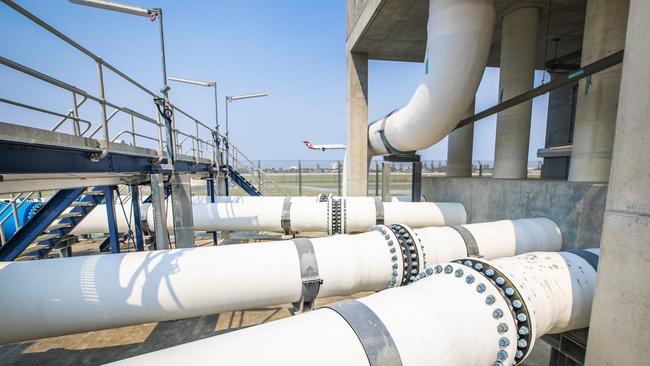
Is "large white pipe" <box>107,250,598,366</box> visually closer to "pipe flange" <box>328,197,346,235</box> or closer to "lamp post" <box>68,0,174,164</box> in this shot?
"lamp post" <box>68,0,174,164</box>

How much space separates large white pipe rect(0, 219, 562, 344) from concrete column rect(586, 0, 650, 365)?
1601 mm

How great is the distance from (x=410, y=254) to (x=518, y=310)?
1.38 metres

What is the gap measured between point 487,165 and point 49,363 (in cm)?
3667

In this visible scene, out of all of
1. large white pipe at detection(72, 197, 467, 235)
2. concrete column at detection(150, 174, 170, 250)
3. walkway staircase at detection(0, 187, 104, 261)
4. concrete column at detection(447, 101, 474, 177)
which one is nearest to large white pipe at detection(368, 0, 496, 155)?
large white pipe at detection(72, 197, 467, 235)

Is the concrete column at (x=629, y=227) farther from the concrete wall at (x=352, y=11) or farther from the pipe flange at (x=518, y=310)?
the concrete wall at (x=352, y=11)

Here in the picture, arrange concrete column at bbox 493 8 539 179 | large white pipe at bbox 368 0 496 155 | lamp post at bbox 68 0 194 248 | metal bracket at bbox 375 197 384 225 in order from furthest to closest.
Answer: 1. concrete column at bbox 493 8 539 179
2. metal bracket at bbox 375 197 384 225
3. large white pipe at bbox 368 0 496 155
4. lamp post at bbox 68 0 194 248

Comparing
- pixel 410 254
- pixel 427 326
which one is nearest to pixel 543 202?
pixel 410 254

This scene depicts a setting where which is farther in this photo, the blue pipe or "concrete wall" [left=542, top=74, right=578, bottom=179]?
"concrete wall" [left=542, top=74, right=578, bottom=179]

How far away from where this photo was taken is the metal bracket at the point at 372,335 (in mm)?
1577

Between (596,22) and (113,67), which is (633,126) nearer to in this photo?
(596,22)

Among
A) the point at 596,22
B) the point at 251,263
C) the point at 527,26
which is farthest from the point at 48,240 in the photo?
the point at 527,26

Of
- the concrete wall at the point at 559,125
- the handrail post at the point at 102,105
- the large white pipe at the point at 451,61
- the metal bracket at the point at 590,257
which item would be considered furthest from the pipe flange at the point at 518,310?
the concrete wall at the point at 559,125

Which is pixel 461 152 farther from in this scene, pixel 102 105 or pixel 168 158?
pixel 102 105

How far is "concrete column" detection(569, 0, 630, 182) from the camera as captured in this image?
14.8 feet
